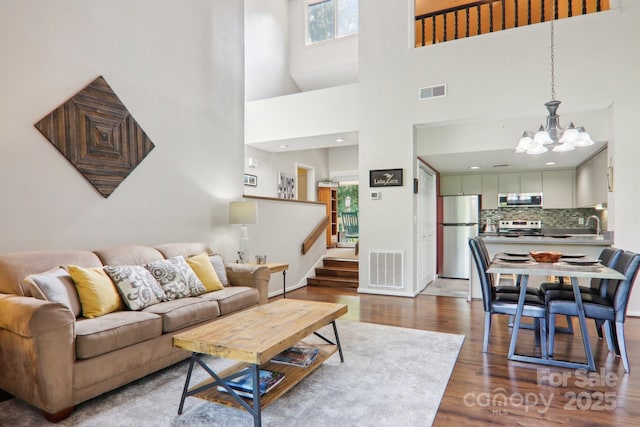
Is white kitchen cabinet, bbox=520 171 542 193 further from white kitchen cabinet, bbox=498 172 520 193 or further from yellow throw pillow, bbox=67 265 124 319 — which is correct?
yellow throw pillow, bbox=67 265 124 319

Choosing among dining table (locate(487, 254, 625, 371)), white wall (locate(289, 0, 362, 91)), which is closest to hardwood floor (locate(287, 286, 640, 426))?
dining table (locate(487, 254, 625, 371))

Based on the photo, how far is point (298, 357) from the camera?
260cm

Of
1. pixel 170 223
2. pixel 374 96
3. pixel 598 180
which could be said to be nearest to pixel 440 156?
pixel 374 96

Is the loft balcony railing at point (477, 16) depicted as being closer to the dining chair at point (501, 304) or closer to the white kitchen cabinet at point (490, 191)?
the white kitchen cabinet at point (490, 191)

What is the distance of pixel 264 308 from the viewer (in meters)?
2.89

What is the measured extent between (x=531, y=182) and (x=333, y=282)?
413 cm

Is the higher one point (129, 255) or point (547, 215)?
point (547, 215)

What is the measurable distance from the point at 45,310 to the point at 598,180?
6.28 metres

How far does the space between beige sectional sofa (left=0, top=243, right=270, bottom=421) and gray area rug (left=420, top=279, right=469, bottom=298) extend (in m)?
3.71

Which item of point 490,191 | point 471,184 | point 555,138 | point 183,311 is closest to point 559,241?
point 555,138

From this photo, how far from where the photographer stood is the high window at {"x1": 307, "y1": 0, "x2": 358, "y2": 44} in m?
8.09

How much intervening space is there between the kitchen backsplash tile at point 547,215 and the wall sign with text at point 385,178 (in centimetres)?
319

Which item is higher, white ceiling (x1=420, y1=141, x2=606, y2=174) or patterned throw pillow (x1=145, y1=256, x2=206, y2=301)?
white ceiling (x1=420, y1=141, x2=606, y2=174)

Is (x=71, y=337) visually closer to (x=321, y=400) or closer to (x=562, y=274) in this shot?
(x=321, y=400)
